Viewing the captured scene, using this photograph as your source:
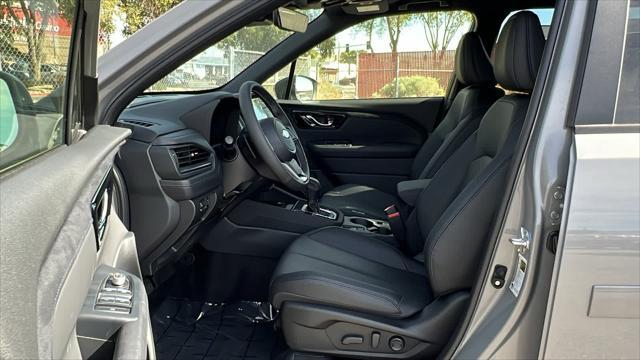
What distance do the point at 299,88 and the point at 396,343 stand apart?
2442 mm

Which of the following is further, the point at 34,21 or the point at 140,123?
the point at 140,123

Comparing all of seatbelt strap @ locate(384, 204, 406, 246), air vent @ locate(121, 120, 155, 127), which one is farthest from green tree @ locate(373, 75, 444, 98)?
air vent @ locate(121, 120, 155, 127)

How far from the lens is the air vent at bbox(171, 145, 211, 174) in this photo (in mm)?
1940

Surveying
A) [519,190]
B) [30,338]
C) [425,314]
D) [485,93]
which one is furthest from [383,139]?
[30,338]

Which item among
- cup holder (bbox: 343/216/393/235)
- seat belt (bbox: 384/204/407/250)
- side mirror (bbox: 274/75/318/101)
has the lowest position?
cup holder (bbox: 343/216/393/235)

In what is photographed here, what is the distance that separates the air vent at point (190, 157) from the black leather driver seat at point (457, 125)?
1.00 meters

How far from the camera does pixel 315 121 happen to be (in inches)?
156

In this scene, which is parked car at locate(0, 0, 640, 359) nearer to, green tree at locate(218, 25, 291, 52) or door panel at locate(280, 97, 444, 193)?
green tree at locate(218, 25, 291, 52)

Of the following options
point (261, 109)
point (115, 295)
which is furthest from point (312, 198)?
point (115, 295)

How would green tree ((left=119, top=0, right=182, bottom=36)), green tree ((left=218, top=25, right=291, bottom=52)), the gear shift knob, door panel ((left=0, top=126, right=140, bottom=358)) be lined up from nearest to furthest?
door panel ((left=0, top=126, right=140, bottom=358)) < the gear shift knob < green tree ((left=218, top=25, right=291, bottom=52)) < green tree ((left=119, top=0, right=182, bottom=36))

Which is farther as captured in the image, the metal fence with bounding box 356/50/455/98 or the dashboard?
the metal fence with bounding box 356/50/455/98

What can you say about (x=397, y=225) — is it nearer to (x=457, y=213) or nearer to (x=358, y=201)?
(x=358, y=201)

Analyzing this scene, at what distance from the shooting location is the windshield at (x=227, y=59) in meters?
2.83

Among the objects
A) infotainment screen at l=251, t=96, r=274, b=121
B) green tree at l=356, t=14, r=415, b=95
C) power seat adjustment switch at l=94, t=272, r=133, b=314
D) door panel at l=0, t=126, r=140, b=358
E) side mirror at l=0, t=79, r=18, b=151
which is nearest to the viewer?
door panel at l=0, t=126, r=140, b=358
